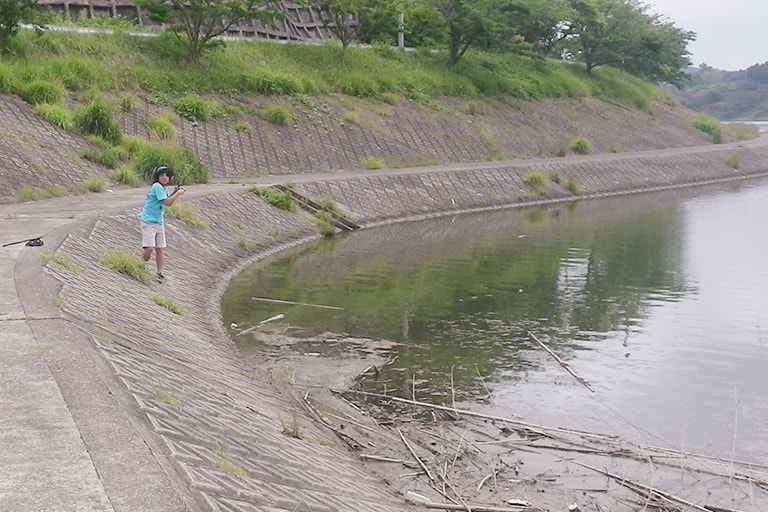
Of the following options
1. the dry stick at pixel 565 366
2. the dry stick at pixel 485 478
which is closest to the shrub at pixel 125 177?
the dry stick at pixel 565 366

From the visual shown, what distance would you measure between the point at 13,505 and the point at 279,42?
1499 inches

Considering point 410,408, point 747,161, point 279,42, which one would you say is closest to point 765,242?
point 410,408

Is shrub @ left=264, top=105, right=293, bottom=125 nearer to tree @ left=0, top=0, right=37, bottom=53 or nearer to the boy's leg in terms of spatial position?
tree @ left=0, top=0, right=37, bottom=53

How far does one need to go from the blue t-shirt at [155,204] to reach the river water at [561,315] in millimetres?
2120

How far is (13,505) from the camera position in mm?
6008

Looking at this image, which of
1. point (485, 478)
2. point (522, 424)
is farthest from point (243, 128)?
point (485, 478)

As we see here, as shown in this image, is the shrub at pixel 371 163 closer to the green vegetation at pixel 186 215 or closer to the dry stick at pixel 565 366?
the green vegetation at pixel 186 215

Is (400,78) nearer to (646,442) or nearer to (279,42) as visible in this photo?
(279,42)

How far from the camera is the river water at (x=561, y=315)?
12.5m

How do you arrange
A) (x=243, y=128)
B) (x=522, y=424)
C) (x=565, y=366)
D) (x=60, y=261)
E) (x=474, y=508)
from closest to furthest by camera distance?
1. (x=474, y=508)
2. (x=522, y=424)
3. (x=565, y=366)
4. (x=60, y=261)
5. (x=243, y=128)

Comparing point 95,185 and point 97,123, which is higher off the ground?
point 97,123

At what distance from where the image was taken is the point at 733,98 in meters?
146

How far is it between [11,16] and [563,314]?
19.7 metres

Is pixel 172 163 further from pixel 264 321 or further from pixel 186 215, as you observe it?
pixel 264 321
